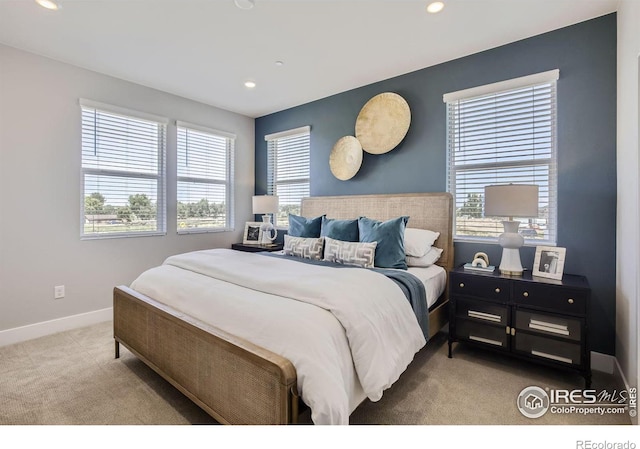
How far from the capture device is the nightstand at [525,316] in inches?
81.7

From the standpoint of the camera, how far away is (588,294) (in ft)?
6.64

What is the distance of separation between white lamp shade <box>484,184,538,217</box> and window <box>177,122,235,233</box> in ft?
11.8

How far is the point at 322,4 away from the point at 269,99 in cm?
203

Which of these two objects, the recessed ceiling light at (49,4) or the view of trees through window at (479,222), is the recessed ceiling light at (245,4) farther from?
the view of trees through window at (479,222)

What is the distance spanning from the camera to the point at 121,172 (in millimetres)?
3527

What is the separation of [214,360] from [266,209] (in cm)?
287

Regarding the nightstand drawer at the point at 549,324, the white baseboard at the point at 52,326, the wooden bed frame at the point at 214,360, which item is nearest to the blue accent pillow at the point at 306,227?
the wooden bed frame at the point at 214,360

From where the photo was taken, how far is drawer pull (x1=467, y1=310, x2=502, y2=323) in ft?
7.78

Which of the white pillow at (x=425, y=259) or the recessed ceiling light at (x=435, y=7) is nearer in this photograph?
the recessed ceiling light at (x=435, y=7)

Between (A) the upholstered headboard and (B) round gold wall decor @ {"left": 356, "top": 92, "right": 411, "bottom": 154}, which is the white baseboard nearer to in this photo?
(A) the upholstered headboard

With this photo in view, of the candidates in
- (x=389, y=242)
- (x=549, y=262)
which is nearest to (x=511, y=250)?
(x=549, y=262)

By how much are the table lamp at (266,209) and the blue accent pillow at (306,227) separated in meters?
→ 0.81

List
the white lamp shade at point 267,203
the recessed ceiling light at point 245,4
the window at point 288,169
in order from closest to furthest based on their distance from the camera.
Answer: the recessed ceiling light at point 245,4
the white lamp shade at point 267,203
the window at point 288,169

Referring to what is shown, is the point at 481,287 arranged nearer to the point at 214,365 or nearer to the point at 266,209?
the point at 214,365
